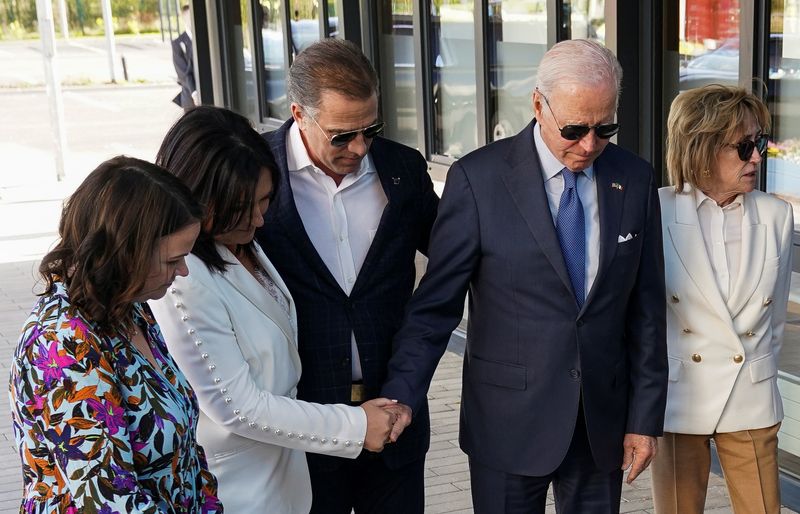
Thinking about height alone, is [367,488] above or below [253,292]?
below

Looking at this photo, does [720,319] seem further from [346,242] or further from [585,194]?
[346,242]

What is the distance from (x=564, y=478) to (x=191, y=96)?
10008mm

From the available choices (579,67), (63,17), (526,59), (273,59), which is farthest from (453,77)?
(63,17)

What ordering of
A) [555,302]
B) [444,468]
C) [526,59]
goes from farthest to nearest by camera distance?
[526,59], [444,468], [555,302]

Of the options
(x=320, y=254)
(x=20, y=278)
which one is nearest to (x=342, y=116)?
(x=320, y=254)

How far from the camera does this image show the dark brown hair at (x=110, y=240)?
1971 millimetres

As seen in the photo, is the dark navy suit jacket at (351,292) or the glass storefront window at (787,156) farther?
the glass storefront window at (787,156)

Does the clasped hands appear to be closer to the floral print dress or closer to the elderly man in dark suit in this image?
the elderly man in dark suit

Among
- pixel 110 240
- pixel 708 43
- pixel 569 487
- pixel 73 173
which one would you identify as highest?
pixel 708 43

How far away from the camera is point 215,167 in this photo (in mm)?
2445

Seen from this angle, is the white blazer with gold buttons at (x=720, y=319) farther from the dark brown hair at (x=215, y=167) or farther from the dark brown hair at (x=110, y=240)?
the dark brown hair at (x=110, y=240)

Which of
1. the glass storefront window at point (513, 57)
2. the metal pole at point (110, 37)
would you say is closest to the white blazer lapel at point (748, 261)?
the glass storefront window at point (513, 57)

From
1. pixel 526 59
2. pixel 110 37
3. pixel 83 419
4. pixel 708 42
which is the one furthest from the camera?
pixel 110 37

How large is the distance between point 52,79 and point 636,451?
13580 millimetres
